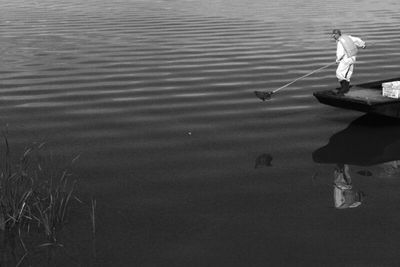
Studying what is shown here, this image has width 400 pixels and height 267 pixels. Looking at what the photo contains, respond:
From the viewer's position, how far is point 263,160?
13461mm

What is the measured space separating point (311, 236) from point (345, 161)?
4168 millimetres

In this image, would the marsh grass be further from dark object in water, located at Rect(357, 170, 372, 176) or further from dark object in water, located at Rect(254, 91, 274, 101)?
dark object in water, located at Rect(254, 91, 274, 101)

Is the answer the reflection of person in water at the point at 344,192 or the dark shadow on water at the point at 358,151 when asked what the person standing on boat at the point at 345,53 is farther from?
the reflection of person in water at the point at 344,192

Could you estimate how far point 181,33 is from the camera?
1300 inches

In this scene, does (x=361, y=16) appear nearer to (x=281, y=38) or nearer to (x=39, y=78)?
(x=281, y=38)

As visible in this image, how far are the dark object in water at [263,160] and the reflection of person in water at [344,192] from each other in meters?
1.37

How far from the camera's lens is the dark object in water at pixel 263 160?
1320cm

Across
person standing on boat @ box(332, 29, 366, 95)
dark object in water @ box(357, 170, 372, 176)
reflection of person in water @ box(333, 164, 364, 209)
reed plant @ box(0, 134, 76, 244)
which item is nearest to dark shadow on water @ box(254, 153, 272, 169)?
reflection of person in water @ box(333, 164, 364, 209)

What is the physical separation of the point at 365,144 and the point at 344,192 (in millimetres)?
3325

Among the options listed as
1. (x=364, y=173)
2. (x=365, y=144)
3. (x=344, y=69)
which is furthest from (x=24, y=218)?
(x=344, y=69)

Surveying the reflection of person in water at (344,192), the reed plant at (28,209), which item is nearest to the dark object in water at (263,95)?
the reflection of person in water at (344,192)

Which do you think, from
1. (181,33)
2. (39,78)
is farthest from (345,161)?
(181,33)

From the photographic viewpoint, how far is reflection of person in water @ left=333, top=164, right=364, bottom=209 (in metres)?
11.1

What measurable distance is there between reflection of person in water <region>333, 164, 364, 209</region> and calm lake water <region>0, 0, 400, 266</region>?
0.14 m
